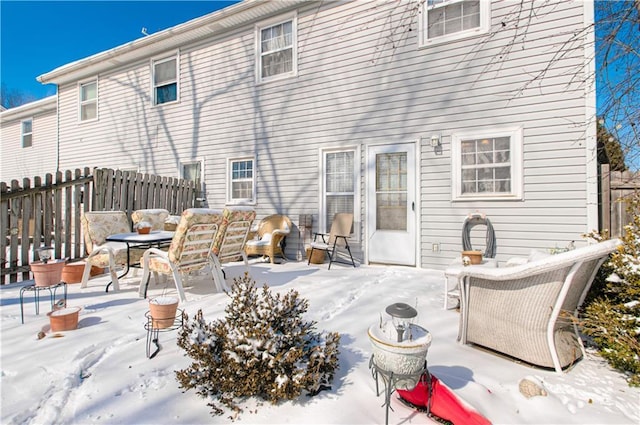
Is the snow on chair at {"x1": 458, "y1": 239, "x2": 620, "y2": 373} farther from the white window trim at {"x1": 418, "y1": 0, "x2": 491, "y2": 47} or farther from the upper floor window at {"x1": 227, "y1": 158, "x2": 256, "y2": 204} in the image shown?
the upper floor window at {"x1": 227, "y1": 158, "x2": 256, "y2": 204}

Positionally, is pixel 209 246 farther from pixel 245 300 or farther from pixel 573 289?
pixel 573 289

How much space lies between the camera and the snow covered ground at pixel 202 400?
62.7 inches

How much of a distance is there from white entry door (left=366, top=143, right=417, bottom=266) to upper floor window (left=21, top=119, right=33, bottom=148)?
45.0 feet

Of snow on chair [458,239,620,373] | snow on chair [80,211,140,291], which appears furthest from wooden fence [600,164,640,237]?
snow on chair [80,211,140,291]

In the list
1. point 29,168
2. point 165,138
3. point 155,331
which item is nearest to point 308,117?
point 165,138

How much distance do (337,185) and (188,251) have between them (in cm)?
330

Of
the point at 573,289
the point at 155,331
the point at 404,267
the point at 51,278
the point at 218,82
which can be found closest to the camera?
the point at 573,289

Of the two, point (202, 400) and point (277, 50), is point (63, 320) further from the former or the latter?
point (277, 50)

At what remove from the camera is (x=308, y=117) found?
637 centimetres

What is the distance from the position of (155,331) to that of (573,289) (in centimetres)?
299

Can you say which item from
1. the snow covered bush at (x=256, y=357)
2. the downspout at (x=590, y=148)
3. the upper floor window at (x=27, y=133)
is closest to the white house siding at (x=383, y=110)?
the downspout at (x=590, y=148)

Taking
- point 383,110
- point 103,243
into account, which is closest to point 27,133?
point 103,243

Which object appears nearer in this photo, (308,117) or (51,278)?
(51,278)

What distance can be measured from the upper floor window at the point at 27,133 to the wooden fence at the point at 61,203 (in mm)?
8995
